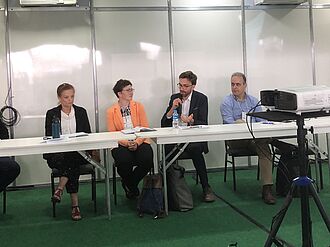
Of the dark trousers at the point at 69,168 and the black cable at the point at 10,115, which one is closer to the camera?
the dark trousers at the point at 69,168

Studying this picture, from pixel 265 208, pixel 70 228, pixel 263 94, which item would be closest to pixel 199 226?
pixel 265 208

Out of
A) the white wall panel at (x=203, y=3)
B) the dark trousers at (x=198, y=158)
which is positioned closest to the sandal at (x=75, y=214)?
the dark trousers at (x=198, y=158)

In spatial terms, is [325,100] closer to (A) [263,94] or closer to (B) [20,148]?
(A) [263,94]

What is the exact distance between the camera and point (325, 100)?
206 cm

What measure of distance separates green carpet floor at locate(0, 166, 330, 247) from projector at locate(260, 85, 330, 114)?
112 cm

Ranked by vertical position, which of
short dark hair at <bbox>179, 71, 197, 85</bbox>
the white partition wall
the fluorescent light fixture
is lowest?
short dark hair at <bbox>179, 71, 197, 85</bbox>

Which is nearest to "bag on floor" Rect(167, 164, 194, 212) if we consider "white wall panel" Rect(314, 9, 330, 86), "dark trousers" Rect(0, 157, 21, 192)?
"dark trousers" Rect(0, 157, 21, 192)

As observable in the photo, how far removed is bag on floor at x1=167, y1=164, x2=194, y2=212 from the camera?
11.9ft

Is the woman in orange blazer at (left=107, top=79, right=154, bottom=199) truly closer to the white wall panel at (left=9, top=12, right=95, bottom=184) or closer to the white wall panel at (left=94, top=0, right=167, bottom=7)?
the white wall panel at (left=9, top=12, right=95, bottom=184)

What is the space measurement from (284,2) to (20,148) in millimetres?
3847

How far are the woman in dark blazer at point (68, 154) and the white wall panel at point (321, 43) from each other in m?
3.29

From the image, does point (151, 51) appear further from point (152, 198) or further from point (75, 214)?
point (75, 214)

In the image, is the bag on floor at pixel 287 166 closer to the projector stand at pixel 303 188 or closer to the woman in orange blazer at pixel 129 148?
the woman in orange blazer at pixel 129 148

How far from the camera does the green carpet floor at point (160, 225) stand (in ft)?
9.70
